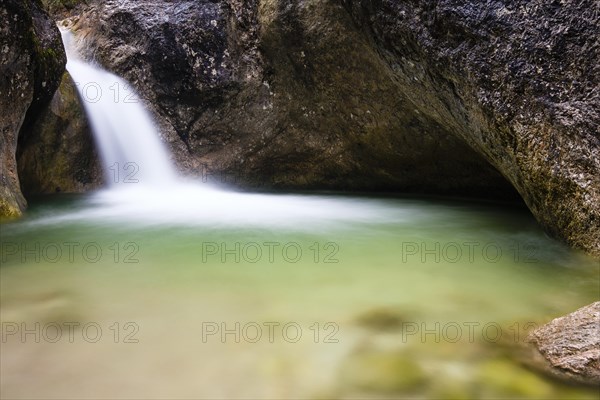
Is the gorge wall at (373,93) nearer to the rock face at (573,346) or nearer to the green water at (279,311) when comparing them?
the green water at (279,311)

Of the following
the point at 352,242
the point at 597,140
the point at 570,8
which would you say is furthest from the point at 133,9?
the point at 597,140

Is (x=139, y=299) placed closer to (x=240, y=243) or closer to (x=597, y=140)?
(x=240, y=243)

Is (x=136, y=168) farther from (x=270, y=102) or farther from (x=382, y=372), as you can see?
(x=382, y=372)

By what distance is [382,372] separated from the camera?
1944 mm

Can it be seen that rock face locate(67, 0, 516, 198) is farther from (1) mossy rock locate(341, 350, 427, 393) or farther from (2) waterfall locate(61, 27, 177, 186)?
(1) mossy rock locate(341, 350, 427, 393)

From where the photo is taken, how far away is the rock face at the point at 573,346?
6.08 feet

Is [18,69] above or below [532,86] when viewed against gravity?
above

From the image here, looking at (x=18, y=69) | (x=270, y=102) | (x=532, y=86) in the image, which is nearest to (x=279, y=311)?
(x=532, y=86)

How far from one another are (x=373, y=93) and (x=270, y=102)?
70.0 inches

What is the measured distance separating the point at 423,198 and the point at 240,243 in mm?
4121

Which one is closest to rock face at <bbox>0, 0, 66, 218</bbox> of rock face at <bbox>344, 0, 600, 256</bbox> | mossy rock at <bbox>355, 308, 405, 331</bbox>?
rock face at <bbox>344, 0, 600, 256</bbox>

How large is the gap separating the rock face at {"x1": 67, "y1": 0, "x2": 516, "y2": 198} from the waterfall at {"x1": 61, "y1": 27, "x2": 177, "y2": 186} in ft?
0.71

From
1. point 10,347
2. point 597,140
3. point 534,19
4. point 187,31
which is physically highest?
point 187,31

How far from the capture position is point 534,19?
3982 mm
